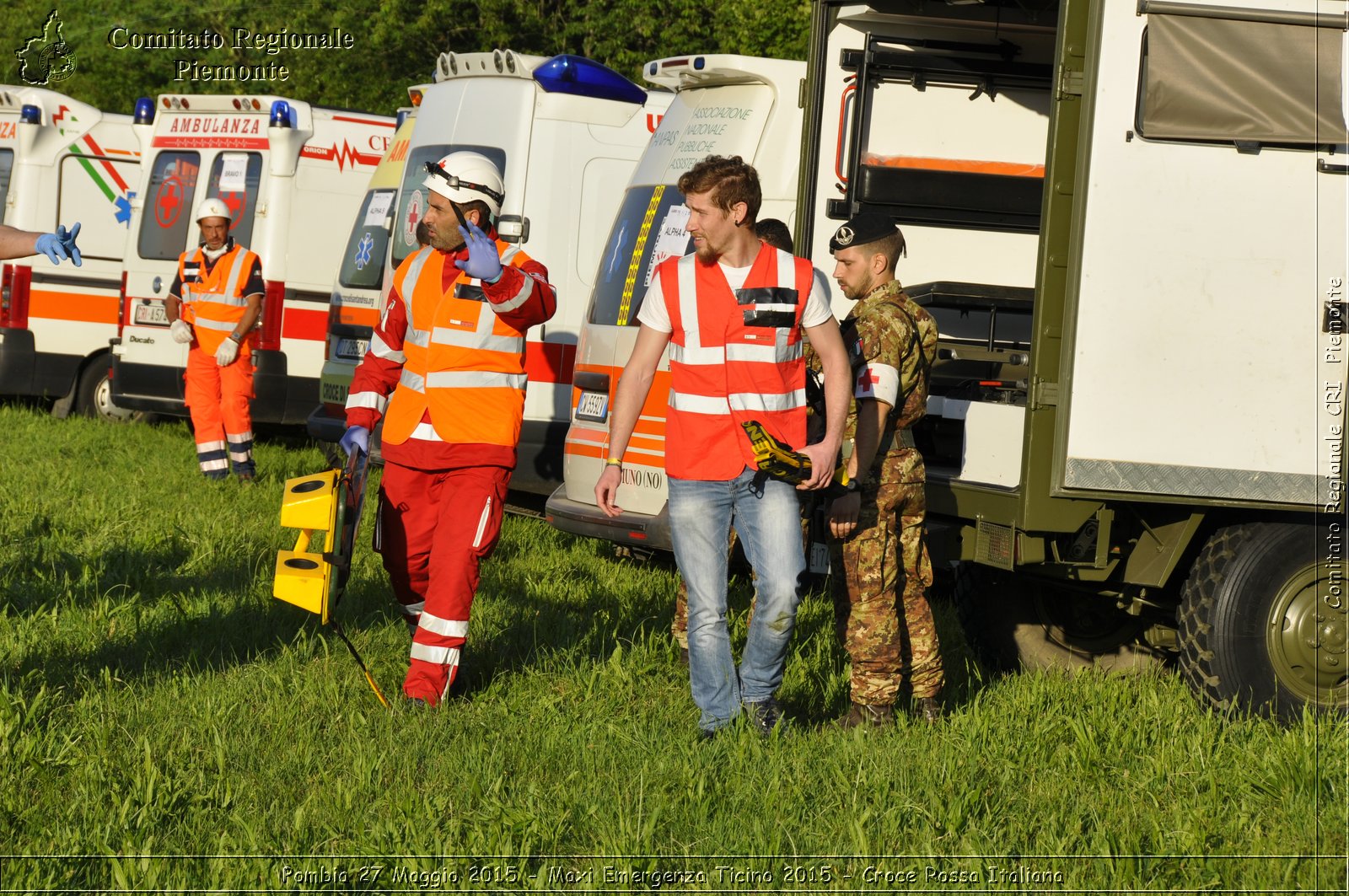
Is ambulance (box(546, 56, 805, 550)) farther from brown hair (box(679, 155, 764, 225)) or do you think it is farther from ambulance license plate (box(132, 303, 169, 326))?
ambulance license plate (box(132, 303, 169, 326))

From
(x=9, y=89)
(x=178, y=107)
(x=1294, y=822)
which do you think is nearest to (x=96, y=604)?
(x=1294, y=822)

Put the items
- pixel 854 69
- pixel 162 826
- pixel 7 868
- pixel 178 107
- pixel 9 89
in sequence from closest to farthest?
1. pixel 7 868
2. pixel 162 826
3. pixel 854 69
4. pixel 178 107
5. pixel 9 89

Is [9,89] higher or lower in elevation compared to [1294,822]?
higher

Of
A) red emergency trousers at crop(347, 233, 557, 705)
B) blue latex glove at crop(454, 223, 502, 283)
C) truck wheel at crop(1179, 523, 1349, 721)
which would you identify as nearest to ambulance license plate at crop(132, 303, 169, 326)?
red emergency trousers at crop(347, 233, 557, 705)

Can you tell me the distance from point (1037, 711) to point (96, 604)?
12.8 ft

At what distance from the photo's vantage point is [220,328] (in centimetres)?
1193

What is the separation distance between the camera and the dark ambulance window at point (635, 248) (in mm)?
8016

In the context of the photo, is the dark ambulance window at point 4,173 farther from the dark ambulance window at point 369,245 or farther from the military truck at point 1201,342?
the military truck at point 1201,342

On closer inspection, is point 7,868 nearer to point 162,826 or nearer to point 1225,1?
point 162,826

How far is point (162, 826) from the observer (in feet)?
14.9

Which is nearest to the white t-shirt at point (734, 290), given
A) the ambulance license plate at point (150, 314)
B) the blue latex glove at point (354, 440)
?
the blue latex glove at point (354, 440)

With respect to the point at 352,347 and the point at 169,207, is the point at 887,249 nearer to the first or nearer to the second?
the point at 352,347

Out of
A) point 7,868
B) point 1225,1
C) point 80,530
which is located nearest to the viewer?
point 7,868

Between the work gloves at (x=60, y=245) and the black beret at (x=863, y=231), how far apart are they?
253cm
